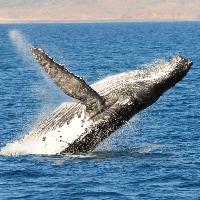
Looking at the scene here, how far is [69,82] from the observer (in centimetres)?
2483

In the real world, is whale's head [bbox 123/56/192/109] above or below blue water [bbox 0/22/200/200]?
above

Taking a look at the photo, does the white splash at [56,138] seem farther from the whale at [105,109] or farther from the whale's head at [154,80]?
the whale's head at [154,80]

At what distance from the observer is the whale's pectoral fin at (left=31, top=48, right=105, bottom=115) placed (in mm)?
24359

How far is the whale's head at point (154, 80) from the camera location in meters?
25.7

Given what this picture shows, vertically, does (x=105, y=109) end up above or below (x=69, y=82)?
below

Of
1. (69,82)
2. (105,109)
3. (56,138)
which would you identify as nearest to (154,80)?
(105,109)

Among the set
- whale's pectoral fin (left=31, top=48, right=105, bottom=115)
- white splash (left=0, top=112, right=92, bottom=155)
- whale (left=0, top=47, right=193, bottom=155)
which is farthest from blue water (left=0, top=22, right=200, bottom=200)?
whale's pectoral fin (left=31, top=48, right=105, bottom=115)

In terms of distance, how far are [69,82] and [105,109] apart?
1632 millimetres

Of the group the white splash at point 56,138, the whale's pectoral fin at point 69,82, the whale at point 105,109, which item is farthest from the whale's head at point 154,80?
the white splash at point 56,138

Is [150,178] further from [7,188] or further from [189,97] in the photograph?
[189,97]

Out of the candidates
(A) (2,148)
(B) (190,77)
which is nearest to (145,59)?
(B) (190,77)

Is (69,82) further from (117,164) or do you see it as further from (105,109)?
(117,164)

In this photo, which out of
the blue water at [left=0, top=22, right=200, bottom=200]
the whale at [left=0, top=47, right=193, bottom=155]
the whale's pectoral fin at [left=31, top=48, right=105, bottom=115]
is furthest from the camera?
the whale at [left=0, top=47, right=193, bottom=155]

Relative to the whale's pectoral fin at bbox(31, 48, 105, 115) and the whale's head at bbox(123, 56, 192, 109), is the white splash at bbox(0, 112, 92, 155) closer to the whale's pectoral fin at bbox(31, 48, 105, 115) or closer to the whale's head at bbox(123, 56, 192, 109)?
the whale's pectoral fin at bbox(31, 48, 105, 115)
